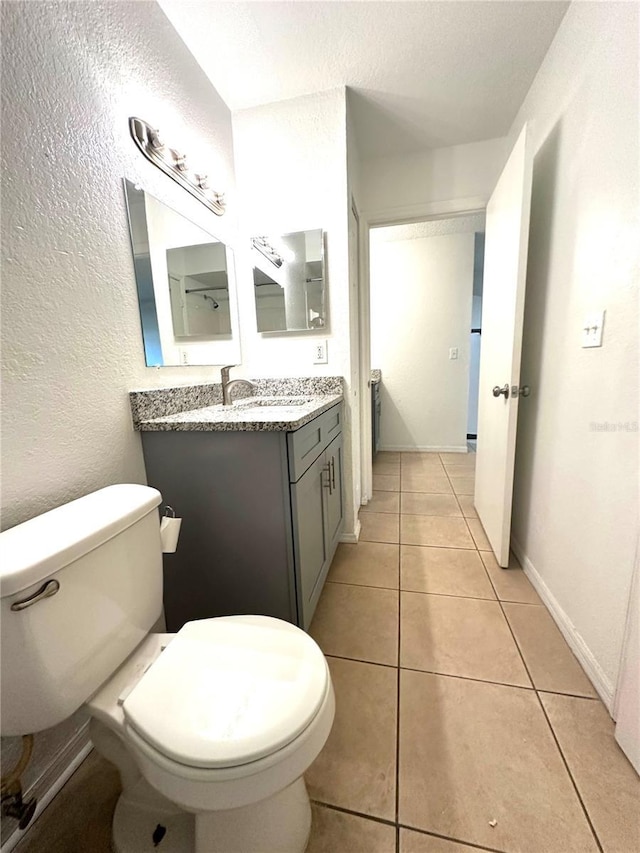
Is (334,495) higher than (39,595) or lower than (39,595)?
lower

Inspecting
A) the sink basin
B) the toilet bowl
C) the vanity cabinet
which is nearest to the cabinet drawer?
the vanity cabinet

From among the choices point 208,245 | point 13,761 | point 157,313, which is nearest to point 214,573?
point 13,761

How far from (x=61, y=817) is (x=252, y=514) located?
82 cm

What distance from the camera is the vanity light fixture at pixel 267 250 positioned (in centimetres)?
178

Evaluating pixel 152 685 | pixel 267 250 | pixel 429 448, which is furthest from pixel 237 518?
pixel 429 448

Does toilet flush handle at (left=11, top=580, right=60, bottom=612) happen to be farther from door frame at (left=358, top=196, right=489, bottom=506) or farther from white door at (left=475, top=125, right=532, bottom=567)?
door frame at (left=358, top=196, right=489, bottom=506)

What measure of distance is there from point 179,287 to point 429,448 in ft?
10.4

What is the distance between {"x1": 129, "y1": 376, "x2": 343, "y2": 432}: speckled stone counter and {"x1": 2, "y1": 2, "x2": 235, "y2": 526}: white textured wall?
0.23ft

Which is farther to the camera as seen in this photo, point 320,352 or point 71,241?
point 320,352

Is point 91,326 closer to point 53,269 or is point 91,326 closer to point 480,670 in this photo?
point 53,269

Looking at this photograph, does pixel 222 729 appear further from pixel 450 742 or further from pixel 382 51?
pixel 382 51

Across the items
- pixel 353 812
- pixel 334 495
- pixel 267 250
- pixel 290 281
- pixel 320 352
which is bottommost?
pixel 353 812

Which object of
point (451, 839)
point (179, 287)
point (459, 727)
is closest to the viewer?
point (451, 839)

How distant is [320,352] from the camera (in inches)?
71.0
